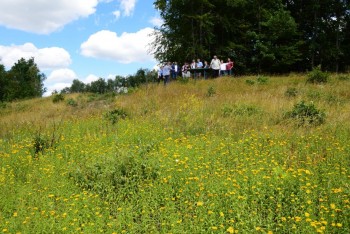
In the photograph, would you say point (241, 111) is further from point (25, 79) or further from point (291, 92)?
point (25, 79)

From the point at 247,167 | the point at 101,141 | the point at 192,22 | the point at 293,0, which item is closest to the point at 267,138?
the point at 247,167

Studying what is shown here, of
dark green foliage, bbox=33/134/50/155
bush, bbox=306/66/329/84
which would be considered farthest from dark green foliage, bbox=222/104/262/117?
bush, bbox=306/66/329/84

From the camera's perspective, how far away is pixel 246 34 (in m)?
25.9

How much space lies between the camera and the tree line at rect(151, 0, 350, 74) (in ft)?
81.0

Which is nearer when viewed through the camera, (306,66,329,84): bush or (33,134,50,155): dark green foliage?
(33,134,50,155): dark green foliage

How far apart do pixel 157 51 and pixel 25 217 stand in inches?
882

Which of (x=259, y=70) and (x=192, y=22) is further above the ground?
(x=192, y=22)

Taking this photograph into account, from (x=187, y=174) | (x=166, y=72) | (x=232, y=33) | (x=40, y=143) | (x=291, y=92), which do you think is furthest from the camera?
(x=232, y=33)

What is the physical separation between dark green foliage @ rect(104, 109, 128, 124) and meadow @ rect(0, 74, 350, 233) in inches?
7.5

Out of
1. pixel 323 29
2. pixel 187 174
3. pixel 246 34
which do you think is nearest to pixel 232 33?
pixel 246 34

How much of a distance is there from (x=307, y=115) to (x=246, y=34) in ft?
56.7

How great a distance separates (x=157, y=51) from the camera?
1037 inches

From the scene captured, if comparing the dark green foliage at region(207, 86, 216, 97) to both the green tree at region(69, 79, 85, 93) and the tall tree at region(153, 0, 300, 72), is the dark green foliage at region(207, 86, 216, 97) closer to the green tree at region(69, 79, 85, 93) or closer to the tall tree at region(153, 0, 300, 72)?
the tall tree at region(153, 0, 300, 72)

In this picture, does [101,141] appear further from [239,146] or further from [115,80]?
[115,80]
